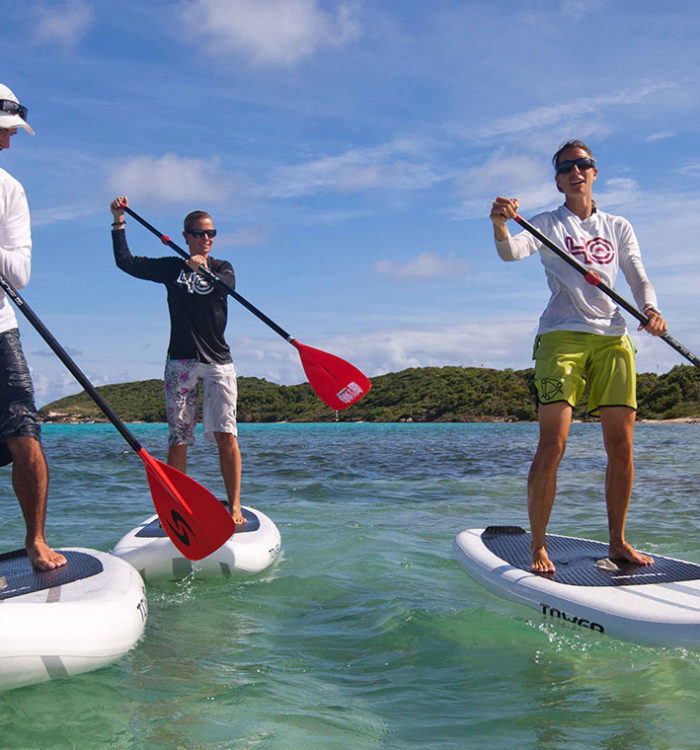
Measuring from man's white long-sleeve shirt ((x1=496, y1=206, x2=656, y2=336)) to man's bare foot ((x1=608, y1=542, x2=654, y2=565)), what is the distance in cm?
124

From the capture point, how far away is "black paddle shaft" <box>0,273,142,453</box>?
3.65 m

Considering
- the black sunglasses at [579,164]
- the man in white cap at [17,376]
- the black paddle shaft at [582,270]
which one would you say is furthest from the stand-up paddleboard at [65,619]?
the black sunglasses at [579,164]

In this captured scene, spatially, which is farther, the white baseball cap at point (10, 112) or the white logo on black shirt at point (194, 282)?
the white logo on black shirt at point (194, 282)

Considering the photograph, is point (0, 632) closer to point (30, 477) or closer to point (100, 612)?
point (100, 612)

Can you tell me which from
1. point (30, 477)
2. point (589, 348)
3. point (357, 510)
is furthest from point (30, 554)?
point (357, 510)

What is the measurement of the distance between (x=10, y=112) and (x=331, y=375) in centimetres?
326

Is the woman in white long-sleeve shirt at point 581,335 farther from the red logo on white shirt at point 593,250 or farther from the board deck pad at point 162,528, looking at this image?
the board deck pad at point 162,528

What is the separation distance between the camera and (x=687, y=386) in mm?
53031

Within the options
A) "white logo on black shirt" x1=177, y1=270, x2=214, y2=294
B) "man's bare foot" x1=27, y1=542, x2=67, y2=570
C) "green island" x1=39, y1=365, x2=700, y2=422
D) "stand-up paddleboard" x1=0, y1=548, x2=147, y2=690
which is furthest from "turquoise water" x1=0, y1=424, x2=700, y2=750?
"green island" x1=39, y1=365, x2=700, y2=422

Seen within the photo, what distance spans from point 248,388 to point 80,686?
97050 mm

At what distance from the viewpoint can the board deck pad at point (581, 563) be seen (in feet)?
12.5

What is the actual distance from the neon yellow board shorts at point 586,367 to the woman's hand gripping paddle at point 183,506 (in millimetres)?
1983

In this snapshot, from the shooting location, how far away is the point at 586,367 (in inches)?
163

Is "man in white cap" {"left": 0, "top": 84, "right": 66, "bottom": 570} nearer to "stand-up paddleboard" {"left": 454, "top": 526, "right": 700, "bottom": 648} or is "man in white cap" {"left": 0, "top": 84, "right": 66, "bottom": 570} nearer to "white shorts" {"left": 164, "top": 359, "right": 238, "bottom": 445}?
"white shorts" {"left": 164, "top": 359, "right": 238, "bottom": 445}
